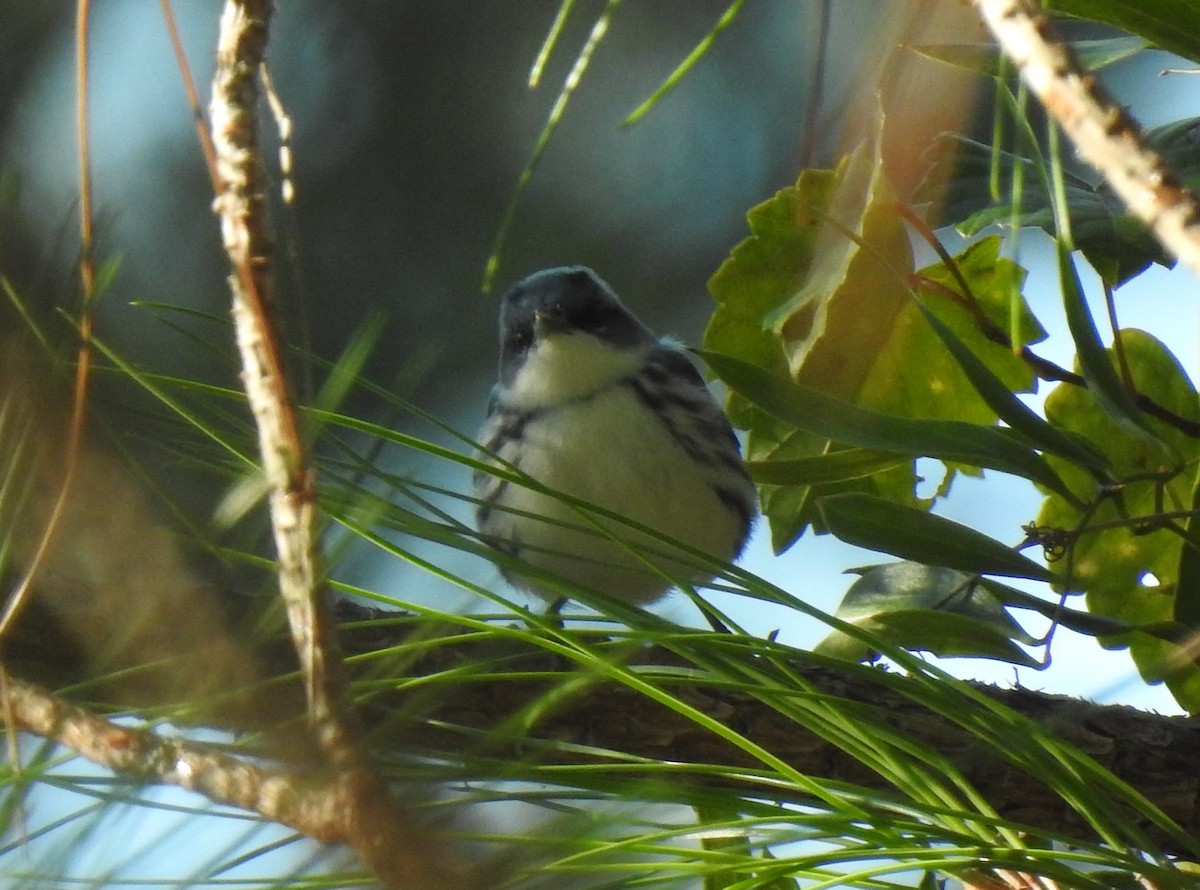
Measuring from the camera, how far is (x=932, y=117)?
4.42ft

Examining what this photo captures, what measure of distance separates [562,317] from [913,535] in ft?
3.83

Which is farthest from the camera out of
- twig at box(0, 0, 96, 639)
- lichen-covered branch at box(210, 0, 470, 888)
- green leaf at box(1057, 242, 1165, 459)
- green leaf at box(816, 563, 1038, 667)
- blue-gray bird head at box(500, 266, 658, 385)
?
blue-gray bird head at box(500, 266, 658, 385)

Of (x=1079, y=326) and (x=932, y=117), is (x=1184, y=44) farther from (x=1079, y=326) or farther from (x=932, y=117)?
(x=932, y=117)

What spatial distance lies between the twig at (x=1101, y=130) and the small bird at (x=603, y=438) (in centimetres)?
133

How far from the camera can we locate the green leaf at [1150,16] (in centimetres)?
86

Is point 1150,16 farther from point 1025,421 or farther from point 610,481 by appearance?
point 610,481

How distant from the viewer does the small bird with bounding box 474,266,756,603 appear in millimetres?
1930

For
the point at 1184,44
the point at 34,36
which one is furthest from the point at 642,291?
the point at 1184,44

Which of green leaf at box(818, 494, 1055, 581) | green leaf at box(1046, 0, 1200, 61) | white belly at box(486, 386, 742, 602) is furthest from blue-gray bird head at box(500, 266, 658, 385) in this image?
green leaf at box(1046, 0, 1200, 61)

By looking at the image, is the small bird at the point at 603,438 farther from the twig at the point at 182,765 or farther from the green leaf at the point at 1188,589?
the twig at the point at 182,765

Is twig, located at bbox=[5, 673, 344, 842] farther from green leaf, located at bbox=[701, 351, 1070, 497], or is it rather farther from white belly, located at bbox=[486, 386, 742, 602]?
white belly, located at bbox=[486, 386, 742, 602]

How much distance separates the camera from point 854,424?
0.92 meters

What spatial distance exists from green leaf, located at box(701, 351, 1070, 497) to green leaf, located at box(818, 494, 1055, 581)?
6 centimetres

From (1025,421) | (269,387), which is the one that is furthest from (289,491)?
(1025,421)
